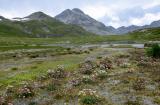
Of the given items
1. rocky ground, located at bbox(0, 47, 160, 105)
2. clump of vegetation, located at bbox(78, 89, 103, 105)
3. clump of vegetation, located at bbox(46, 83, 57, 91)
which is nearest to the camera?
clump of vegetation, located at bbox(78, 89, 103, 105)

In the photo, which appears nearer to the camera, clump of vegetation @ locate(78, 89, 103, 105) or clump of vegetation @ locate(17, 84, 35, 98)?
clump of vegetation @ locate(78, 89, 103, 105)

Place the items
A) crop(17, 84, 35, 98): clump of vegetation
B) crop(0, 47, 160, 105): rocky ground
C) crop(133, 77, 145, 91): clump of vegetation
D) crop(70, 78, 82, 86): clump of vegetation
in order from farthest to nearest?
crop(70, 78, 82, 86): clump of vegetation
crop(133, 77, 145, 91): clump of vegetation
crop(17, 84, 35, 98): clump of vegetation
crop(0, 47, 160, 105): rocky ground

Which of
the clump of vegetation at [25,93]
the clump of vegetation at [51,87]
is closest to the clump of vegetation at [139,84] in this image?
the clump of vegetation at [51,87]

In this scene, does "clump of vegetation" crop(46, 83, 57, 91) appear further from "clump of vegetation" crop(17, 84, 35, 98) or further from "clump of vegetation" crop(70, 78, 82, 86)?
"clump of vegetation" crop(17, 84, 35, 98)

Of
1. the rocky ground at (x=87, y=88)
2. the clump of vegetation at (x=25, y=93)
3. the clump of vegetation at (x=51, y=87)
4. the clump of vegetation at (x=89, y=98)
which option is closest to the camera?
the clump of vegetation at (x=89, y=98)

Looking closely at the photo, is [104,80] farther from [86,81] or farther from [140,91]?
[140,91]

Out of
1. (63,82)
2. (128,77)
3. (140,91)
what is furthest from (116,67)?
(140,91)

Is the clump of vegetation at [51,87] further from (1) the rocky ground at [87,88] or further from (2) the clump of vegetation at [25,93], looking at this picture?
(2) the clump of vegetation at [25,93]

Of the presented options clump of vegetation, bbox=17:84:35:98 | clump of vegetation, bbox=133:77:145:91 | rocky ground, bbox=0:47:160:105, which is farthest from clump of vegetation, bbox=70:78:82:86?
clump of vegetation, bbox=133:77:145:91

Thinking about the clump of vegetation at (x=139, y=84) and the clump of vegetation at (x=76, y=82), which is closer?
the clump of vegetation at (x=139, y=84)

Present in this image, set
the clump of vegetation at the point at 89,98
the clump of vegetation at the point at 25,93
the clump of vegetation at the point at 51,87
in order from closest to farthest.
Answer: the clump of vegetation at the point at 89,98, the clump of vegetation at the point at 25,93, the clump of vegetation at the point at 51,87

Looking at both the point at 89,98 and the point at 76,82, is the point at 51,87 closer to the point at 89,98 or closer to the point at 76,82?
the point at 76,82

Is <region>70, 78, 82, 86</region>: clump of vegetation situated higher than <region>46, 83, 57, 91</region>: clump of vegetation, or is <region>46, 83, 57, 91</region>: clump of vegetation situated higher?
<region>70, 78, 82, 86</region>: clump of vegetation

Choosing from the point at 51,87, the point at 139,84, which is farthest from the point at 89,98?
the point at 139,84
